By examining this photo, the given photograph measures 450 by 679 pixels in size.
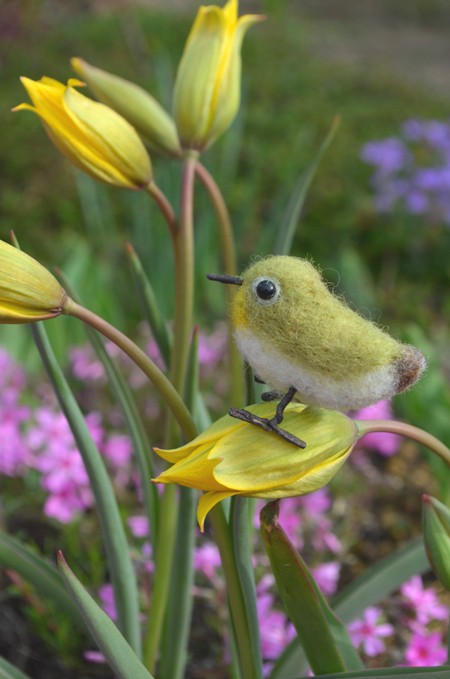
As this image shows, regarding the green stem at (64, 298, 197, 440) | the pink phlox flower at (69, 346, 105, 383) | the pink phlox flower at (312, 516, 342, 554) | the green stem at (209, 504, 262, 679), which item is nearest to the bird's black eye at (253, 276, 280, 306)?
the green stem at (64, 298, 197, 440)

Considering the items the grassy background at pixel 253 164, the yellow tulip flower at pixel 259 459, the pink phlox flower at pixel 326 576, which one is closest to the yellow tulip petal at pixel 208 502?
the yellow tulip flower at pixel 259 459

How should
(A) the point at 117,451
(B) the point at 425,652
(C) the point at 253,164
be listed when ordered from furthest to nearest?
(C) the point at 253,164
(A) the point at 117,451
(B) the point at 425,652

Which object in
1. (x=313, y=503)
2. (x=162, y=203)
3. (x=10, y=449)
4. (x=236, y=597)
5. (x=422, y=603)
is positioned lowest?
(x=422, y=603)

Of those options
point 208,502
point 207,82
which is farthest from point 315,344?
point 207,82

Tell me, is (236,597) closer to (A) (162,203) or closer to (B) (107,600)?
(A) (162,203)

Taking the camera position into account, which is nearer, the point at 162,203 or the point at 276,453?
the point at 276,453

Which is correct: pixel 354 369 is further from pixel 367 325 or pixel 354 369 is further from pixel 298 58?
pixel 298 58
